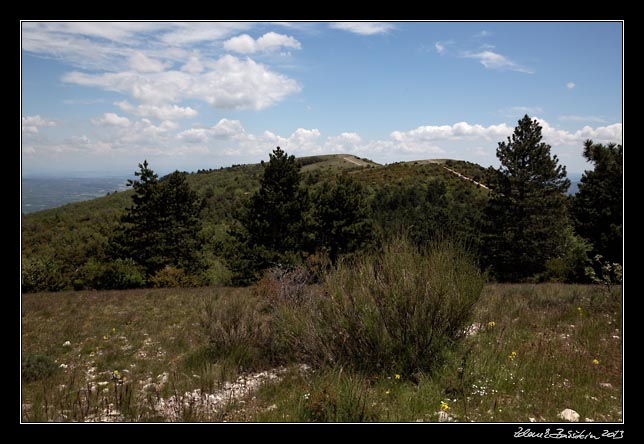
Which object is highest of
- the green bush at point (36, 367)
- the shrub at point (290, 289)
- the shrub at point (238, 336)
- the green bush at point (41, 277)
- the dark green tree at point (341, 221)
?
the dark green tree at point (341, 221)

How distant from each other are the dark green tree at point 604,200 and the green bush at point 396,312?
72.4 feet

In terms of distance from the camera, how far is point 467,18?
3.46m

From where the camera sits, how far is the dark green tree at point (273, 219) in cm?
2098

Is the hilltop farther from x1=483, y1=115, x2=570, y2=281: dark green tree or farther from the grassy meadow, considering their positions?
x1=483, y1=115, x2=570, y2=281: dark green tree

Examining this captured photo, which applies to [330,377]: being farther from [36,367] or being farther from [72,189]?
[72,189]

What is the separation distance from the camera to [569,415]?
359cm

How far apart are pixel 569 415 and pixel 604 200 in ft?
79.9

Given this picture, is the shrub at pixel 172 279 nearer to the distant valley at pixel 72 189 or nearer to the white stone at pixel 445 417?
the distant valley at pixel 72 189

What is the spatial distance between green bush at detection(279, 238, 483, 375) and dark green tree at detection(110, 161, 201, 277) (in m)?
22.7

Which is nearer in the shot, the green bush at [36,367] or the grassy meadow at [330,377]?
the grassy meadow at [330,377]

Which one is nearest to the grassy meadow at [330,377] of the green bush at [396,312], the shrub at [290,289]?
the green bush at [396,312]

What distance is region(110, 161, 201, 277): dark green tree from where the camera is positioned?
83.5 ft

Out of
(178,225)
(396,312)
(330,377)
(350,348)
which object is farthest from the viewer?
(178,225)

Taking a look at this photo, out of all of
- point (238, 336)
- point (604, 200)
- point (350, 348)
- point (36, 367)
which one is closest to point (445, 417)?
point (350, 348)
